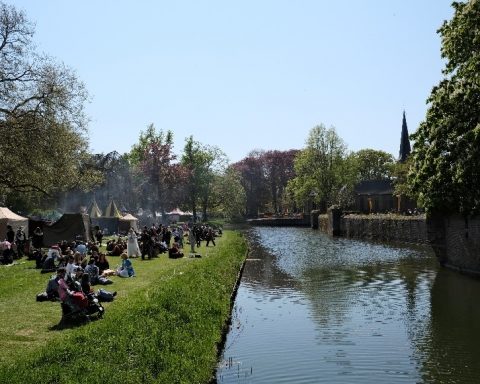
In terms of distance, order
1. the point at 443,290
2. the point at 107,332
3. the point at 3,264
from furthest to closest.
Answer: the point at 3,264, the point at 443,290, the point at 107,332

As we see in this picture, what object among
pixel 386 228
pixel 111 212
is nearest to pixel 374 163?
pixel 386 228

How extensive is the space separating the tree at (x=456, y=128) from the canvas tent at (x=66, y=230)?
22356 mm

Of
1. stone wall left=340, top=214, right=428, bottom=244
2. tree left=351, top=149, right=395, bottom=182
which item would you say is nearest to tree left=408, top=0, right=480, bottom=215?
stone wall left=340, top=214, right=428, bottom=244

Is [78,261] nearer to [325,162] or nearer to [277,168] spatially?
[325,162]

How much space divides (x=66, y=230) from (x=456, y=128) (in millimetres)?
25652

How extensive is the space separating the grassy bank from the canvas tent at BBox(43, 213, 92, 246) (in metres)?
17.2

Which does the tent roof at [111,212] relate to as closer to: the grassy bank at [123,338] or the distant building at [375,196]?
the grassy bank at [123,338]

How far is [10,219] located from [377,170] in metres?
111

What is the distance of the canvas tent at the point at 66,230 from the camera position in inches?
1524

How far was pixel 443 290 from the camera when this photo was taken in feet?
88.8

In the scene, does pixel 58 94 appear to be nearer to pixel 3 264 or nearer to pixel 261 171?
pixel 3 264

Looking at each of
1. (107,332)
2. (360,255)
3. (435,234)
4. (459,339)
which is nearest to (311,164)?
(360,255)

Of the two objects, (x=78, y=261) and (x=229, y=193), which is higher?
(x=229, y=193)

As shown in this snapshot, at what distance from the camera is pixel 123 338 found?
11422 millimetres
